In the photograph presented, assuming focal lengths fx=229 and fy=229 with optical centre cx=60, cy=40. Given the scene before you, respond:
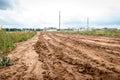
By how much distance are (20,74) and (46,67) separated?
1.15m

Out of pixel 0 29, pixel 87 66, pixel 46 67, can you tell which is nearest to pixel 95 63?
pixel 87 66

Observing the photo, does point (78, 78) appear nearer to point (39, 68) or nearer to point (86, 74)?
point (86, 74)

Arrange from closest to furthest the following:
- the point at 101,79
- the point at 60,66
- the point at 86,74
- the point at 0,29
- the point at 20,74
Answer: the point at 101,79
the point at 86,74
the point at 20,74
the point at 60,66
the point at 0,29

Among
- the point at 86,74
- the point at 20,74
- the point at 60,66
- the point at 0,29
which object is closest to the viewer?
the point at 86,74

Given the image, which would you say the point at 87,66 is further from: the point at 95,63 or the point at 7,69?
the point at 7,69

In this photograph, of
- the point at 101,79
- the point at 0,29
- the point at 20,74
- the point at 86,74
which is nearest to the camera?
the point at 101,79

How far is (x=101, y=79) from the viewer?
20.2 feet

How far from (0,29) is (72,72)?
7.97 metres

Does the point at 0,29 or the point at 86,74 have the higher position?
the point at 0,29

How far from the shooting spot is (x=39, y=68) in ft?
27.0

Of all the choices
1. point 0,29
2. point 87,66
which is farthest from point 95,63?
point 0,29

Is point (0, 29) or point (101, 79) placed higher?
point (0, 29)

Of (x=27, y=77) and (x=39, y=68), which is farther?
(x=39, y=68)

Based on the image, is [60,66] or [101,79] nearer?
[101,79]
